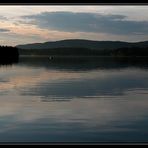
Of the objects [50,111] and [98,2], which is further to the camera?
[50,111]

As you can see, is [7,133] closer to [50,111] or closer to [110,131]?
[110,131]

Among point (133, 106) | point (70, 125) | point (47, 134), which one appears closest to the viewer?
point (47, 134)

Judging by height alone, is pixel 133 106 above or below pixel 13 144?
below

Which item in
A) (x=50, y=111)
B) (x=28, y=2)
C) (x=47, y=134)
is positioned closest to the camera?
(x=28, y=2)

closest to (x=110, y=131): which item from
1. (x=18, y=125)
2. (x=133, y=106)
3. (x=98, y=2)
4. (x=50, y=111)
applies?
(x=18, y=125)

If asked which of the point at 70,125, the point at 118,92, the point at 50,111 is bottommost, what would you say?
the point at 118,92

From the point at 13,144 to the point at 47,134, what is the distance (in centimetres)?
230

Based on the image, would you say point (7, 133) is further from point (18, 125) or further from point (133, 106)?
point (133, 106)

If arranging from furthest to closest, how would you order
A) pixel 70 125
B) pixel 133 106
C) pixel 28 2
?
pixel 133 106, pixel 70 125, pixel 28 2

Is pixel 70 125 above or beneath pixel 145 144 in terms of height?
beneath

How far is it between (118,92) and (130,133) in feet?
19.9

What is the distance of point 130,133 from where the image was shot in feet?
12.3

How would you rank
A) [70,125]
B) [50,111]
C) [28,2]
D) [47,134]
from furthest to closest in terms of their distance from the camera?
[50,111] < [70,125] < [47,134] < [28,2]

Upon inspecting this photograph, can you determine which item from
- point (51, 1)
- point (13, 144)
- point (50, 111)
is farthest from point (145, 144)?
point (50, 111)
